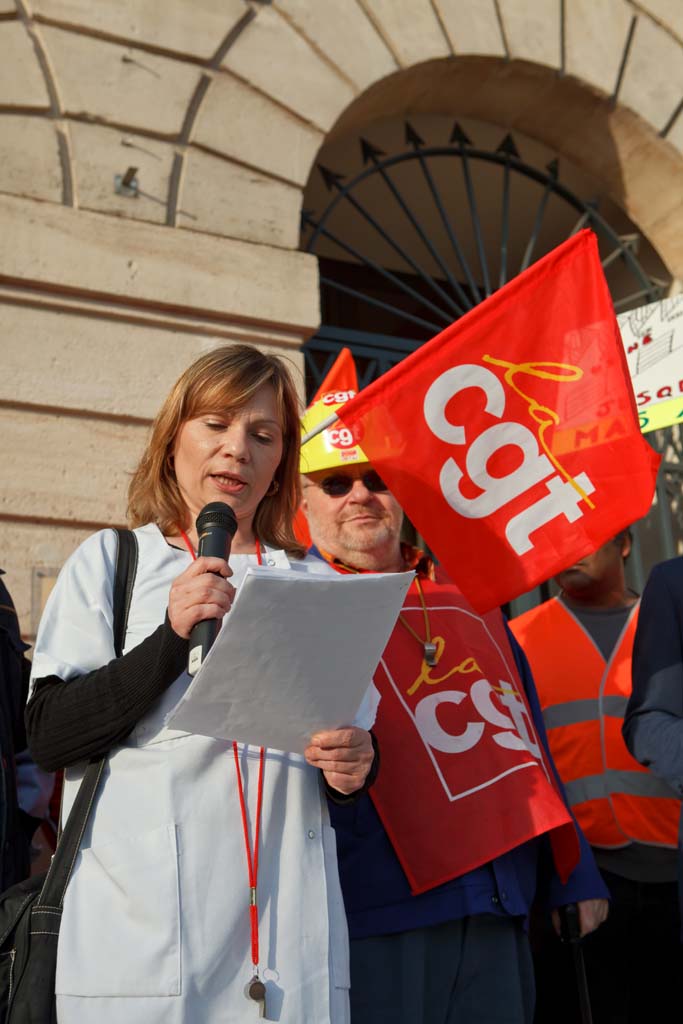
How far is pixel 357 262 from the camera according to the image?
8.00m

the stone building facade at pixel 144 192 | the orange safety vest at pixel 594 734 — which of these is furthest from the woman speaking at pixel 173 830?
the stone building facade at pixel 144 192

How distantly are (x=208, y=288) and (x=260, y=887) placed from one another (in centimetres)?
342

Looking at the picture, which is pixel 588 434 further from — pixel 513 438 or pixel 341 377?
pixel 341 377

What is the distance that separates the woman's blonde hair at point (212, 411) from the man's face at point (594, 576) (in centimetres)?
204

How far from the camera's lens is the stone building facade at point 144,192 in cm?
447

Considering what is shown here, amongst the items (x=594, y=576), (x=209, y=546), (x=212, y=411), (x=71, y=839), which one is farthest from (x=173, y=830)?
(x=594, y=576)

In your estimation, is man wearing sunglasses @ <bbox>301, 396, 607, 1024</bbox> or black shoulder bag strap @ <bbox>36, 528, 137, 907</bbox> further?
man wearing sunglasses @ <bbox>301, 396, 607, 1024</bbox>

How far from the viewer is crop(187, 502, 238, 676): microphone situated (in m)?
1.79

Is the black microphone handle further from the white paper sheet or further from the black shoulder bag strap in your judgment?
the black shoulder bag strap

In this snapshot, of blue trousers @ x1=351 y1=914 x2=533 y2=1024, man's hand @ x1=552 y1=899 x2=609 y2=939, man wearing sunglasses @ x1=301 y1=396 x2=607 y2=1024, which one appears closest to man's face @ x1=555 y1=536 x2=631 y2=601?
man wearing sunglasses @ x1=301 y1=396 x2=607 y2=1024

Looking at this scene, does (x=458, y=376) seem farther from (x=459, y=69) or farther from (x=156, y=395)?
(x=459, y=69)

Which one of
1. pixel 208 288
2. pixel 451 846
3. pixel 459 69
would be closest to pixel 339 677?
pixel 451 846

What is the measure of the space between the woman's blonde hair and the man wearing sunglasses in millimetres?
568

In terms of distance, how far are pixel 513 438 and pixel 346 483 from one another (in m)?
0.52
